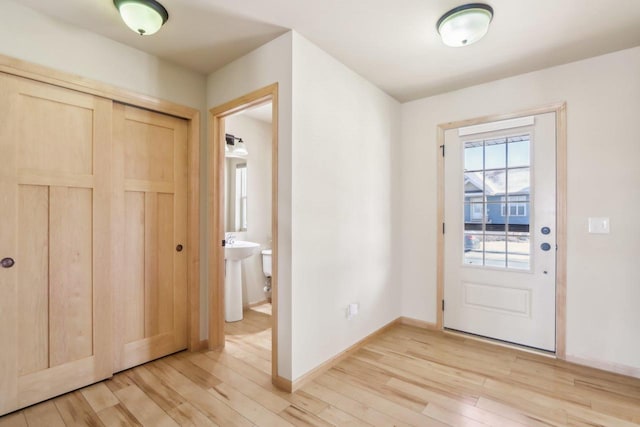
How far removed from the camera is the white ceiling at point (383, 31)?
1.94 m

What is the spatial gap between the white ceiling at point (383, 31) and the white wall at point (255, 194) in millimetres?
1427

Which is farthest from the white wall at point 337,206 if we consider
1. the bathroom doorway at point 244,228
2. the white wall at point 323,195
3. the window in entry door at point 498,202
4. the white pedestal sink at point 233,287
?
the white pedestal sink at point 233,287

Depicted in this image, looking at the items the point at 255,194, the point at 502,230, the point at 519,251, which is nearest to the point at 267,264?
the point at 255,194

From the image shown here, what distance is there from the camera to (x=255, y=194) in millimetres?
4320

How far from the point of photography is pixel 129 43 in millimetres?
2379

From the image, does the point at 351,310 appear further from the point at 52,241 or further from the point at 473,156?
the point at 52,241

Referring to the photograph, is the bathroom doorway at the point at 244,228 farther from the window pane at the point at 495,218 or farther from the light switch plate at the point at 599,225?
the light switch plate at the point at 599,225

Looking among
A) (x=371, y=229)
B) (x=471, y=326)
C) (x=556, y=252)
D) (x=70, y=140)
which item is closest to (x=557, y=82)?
(x=556, y=252)

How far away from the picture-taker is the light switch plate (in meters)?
2.50

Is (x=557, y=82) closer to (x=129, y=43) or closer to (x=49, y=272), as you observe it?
(x=129, y=43)

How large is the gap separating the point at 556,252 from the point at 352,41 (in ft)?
8.26

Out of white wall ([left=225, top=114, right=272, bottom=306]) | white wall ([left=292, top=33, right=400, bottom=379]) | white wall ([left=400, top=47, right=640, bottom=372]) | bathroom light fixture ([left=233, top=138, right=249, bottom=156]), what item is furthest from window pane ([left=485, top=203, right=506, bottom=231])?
bathroom light fixture ([left=233, top=138, right=249, bottom=156])

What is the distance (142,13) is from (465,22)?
2.02m

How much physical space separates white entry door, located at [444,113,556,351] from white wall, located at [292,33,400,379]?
0.68m
